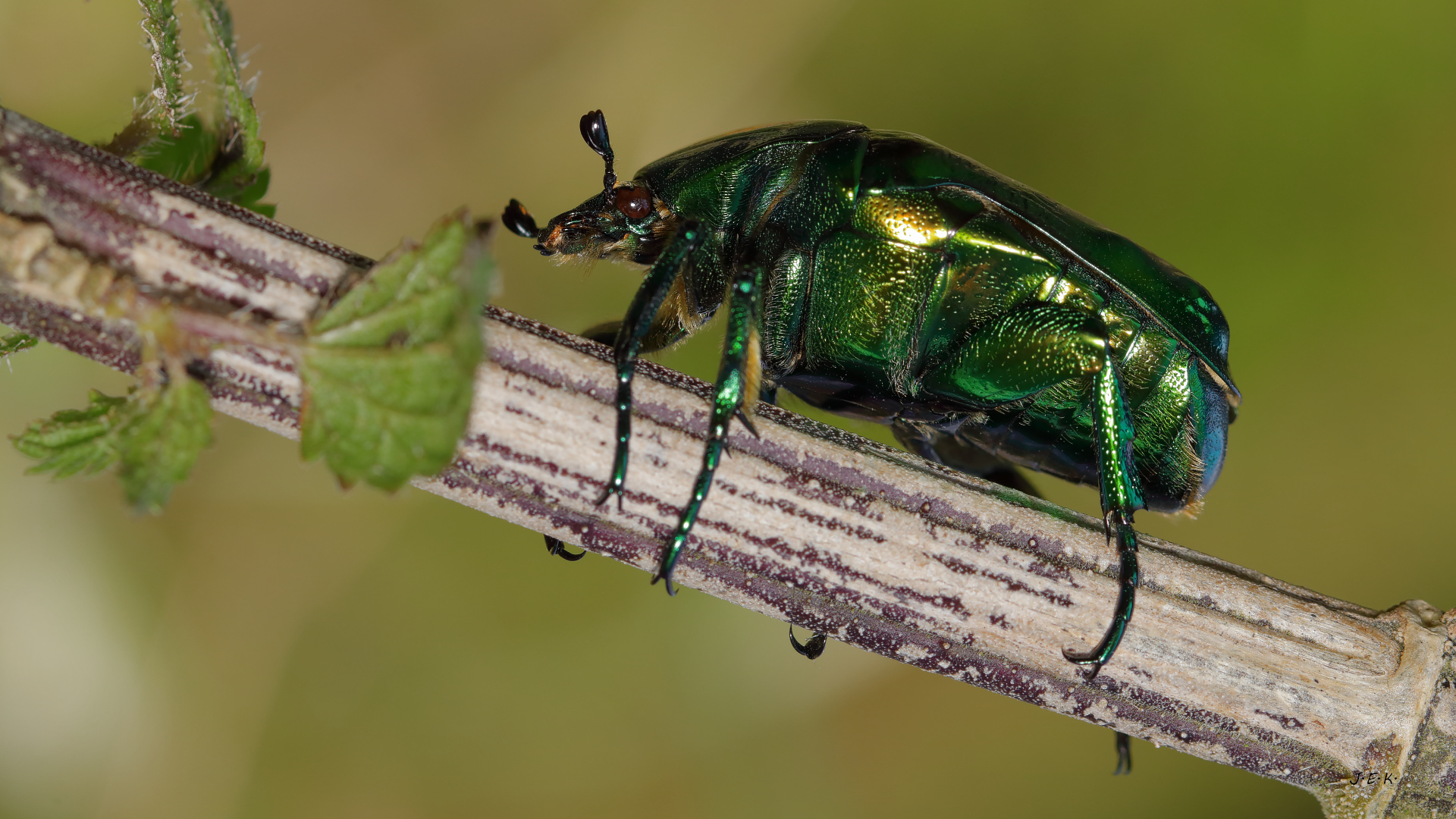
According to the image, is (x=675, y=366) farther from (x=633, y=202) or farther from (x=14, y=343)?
(x=14, y=343)

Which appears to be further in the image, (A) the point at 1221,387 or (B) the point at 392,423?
(A) the point at 1221,387

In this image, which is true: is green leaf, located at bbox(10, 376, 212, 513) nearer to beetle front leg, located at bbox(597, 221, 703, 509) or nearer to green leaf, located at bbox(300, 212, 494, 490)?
green leaf, located at bbox(300, 212, 494, 490)

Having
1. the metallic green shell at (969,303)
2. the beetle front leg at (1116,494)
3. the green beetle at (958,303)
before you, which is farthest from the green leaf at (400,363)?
the metallic green shell at (969,303)

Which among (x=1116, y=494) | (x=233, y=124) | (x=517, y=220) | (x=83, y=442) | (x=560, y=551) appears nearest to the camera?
(x=83, y=442)

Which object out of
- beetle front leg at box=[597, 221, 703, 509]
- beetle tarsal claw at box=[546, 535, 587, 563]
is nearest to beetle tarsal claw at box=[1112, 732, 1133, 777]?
beetle tarsal claw at box=[546, 535, 587, 563]

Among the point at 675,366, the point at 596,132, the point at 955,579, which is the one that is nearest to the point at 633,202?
the point at 596,132

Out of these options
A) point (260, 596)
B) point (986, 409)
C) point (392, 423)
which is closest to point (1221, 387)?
point (986, 409)

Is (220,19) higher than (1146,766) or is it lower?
higher

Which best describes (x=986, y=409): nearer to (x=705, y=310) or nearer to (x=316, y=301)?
(x=705, y=310)
